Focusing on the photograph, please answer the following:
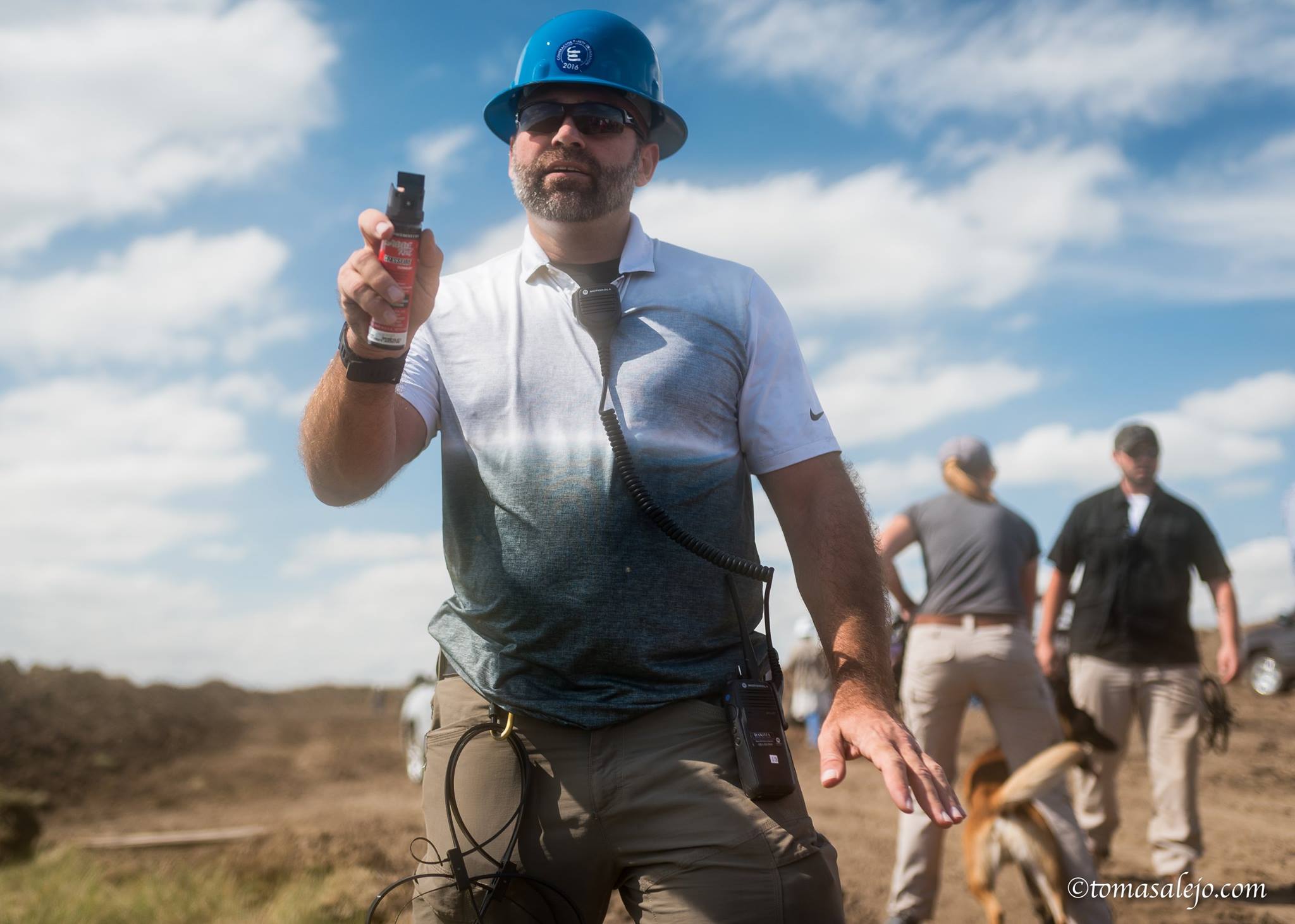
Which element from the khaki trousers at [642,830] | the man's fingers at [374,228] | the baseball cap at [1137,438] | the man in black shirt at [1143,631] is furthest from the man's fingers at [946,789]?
the baseball cap at [1137,438]

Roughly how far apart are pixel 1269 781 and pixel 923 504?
8099 mm

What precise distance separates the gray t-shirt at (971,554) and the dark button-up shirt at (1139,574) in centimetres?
93

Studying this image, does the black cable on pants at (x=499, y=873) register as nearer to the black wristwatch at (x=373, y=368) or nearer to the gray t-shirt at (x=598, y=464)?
the gray t-shirt at (x=598, y=464)

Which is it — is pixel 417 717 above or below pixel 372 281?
below

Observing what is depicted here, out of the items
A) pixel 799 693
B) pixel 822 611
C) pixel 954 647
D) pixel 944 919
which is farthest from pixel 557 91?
pixel 799 693

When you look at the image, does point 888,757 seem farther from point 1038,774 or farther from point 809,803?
point 809,803

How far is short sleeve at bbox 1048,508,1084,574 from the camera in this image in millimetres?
7570

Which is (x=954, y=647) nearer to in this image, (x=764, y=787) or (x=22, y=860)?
(x=764, y=787)

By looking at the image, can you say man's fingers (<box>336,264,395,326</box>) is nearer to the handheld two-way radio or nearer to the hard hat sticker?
Answer: the handheld two-way radio

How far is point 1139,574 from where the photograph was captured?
7273 millimetres

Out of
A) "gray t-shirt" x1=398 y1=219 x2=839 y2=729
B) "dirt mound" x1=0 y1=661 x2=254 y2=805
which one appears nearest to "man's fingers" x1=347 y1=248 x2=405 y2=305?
"gray t-shirt" x1=398 y1=219 x2=839 y2=729

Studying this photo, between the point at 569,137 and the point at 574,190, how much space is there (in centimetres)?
13

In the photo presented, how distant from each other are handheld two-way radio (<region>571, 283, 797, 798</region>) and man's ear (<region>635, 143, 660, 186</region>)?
0.48m

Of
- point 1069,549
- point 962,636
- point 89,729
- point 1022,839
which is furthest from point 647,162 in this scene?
point 89,729
